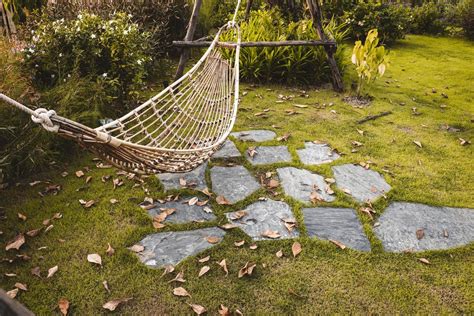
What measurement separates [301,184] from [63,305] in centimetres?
149

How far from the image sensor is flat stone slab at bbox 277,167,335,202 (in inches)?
93.7

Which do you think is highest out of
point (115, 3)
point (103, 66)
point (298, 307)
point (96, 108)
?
point (115, 3)

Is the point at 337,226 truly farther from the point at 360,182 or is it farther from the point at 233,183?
the point at 233,183

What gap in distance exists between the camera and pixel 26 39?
10.8ft

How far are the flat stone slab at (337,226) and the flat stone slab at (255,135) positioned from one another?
987 mm

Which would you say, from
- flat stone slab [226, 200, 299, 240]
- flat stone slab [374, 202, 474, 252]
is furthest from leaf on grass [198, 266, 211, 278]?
flat stone slab [374, 202, 474, 252]

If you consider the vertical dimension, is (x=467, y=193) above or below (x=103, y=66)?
below

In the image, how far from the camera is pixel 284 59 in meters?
4.27

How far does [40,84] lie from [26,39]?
529 mm

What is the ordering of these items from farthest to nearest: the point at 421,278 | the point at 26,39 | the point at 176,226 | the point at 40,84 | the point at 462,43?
the point at 462,43 → the point at 26,39 → the point at 40,84 → the point at 176,226 → the point at 421,278

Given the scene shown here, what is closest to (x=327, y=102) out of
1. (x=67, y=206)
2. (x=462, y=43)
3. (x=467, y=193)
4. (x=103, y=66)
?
(x=467, y=193)

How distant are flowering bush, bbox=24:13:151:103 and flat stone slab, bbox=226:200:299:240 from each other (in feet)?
5.18

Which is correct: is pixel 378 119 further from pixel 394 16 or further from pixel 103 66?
pixel 394 16

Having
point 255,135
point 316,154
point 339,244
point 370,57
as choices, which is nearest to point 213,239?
point 339,244
